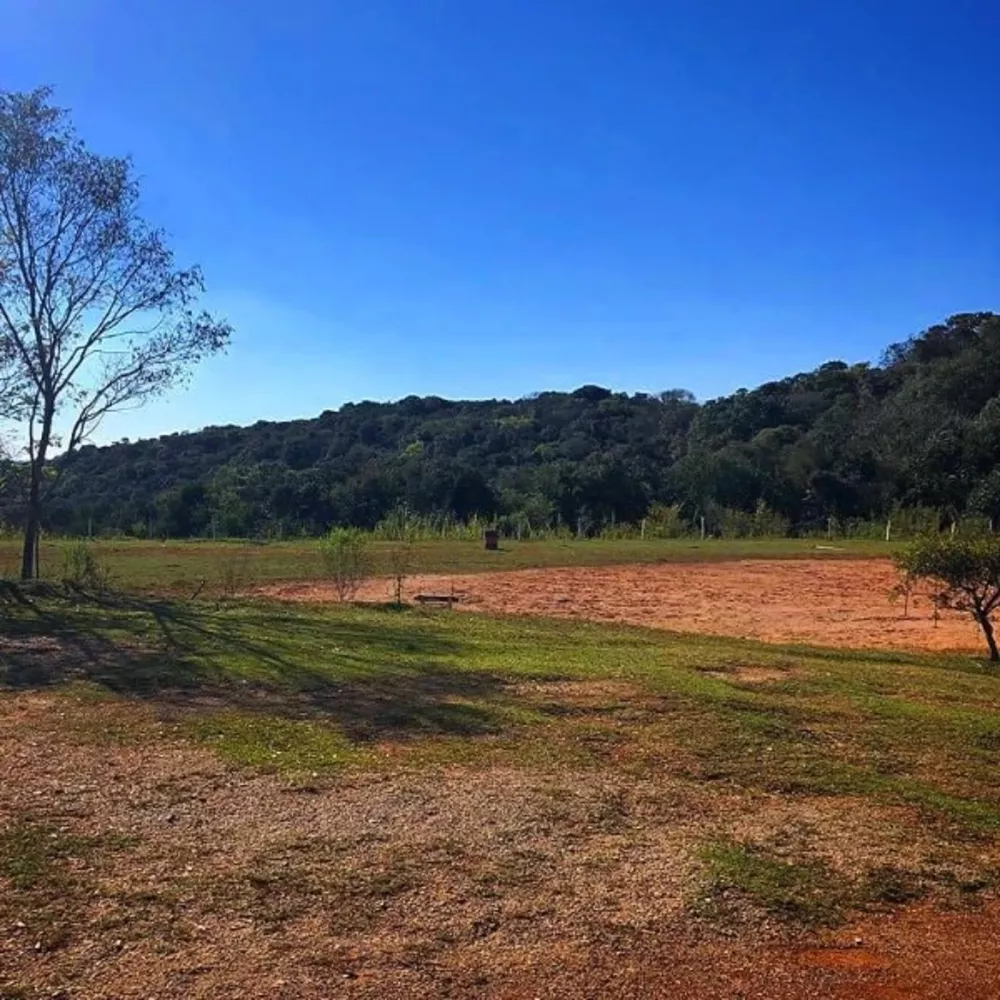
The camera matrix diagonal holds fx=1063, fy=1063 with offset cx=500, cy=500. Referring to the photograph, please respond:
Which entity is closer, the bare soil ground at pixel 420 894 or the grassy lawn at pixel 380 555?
the bare soil ground at pixel 420 894

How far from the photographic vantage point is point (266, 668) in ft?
28.6

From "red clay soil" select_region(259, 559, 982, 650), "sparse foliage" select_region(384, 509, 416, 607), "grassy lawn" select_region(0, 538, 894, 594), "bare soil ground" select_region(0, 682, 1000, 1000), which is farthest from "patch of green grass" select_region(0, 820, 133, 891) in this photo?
"sparse foliage" select_region(384, 509, 416, 607)

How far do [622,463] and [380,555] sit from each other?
32.8 meters

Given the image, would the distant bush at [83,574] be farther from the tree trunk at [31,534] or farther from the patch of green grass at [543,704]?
the patch of green grass at [543,704]

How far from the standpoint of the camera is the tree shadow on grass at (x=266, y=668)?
276 inches

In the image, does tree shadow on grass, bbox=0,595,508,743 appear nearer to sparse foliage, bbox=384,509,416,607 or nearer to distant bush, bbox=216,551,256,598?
distant bush, bbox=216,551,256,598

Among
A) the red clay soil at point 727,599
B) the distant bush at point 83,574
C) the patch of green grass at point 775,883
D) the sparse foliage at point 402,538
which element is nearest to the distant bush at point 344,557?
the red clay soil at point 727,599

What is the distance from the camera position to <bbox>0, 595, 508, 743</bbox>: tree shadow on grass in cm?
701

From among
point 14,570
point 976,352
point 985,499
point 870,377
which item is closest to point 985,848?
point 14,570

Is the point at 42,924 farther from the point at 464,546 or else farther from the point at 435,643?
the point at 464,546

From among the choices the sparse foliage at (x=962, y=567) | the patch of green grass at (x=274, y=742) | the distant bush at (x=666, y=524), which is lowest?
the patch of green grass at (x=274, y=742)

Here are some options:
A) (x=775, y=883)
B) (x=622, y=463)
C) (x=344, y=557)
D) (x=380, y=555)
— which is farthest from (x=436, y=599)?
(x=622, y=463)

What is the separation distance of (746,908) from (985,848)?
4.91 ft

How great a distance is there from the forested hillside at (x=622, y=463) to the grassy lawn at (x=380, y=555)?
28.8 feet
